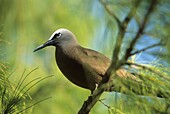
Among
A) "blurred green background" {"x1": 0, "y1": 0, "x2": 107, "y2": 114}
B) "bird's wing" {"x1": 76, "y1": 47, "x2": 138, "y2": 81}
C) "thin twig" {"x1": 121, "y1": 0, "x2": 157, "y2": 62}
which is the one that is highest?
"thin twig" {"x1": 121, "y1": 0, "x2": 157, "y2": 62}

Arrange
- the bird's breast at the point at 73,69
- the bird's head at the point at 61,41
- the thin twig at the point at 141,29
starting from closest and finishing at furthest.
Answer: the thin twig at the point at 141,29 < the bird's breast at the point at 73,69 < the bird's head at the point at 61,41

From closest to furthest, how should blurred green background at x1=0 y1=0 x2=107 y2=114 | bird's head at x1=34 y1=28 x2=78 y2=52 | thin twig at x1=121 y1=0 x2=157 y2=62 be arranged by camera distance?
thin twig at x1=121 y1=0 x2=157 y2=62, bird's head at x1=34 y1=28 x2=78 y2=52, blurred green background at x1=0 y1=0 x2=107 y2=114

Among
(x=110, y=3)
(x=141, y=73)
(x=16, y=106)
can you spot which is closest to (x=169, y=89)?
(x=141, y=73)

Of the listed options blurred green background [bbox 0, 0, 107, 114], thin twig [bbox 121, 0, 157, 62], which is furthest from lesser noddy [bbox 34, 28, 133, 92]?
thin twig [bbox 121, 0, 157, 62]

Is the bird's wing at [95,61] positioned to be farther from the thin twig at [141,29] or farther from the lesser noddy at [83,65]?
the thin twig at [141,29]

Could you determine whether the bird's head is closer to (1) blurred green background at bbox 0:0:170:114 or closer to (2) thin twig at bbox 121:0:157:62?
(1) blurred green background at bbox 0:0:170:114

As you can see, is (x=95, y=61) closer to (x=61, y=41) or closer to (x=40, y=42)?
(x=61, y=41)

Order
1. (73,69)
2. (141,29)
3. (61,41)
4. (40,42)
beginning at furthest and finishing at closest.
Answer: (40,42), (61,41), (73,69), (141,29)

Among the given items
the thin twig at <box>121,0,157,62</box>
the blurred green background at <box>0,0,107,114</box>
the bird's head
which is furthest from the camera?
the blurred green background at <box>0,0,107,114</box>

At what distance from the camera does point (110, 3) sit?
1.23m

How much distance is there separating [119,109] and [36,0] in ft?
5.23

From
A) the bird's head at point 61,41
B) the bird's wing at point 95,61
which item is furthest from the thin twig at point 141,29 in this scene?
the bird's head at point 61,41

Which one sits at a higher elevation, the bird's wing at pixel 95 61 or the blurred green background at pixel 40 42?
the bird's wing at pixel 95 61

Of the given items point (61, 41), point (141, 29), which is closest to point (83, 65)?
point (61, 41)
